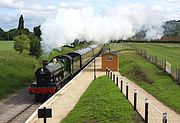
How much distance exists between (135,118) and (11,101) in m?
12.7

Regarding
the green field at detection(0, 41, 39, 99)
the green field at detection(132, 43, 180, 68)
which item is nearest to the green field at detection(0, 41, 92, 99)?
the green field at detection(0, 41, 39, 99)

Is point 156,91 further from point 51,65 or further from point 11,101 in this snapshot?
point 11,101

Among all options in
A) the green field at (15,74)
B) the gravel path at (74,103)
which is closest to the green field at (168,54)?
the gravel path at (74,103)

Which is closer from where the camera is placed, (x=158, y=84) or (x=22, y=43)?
(x=158, y=84)

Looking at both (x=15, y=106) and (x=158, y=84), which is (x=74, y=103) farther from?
(x=158, y=84)

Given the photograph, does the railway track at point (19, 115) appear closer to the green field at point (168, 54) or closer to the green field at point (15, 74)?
the green field at point (15, 74)

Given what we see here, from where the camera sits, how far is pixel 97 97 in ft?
73.0

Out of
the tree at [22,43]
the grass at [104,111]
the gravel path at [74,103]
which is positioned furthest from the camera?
the tree at [22,43]

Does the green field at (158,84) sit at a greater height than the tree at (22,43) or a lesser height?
lesser

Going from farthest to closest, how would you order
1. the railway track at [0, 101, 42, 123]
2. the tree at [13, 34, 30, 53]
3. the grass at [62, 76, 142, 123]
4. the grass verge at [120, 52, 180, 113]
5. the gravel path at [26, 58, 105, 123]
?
the tree at [13, 34, 30, 53], the grass verge at [120, 52, 180, 113], the railway track at [0, 101, 42, 123], the gravel path at [26, 58, 105, 123], the grass at [62, 76, 142, 123]

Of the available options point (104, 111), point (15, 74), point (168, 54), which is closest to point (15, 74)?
point (15, 74)

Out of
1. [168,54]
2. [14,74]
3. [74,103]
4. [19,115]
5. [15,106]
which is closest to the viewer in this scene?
[19,115]

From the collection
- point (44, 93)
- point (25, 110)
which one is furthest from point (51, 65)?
point (25, 110)

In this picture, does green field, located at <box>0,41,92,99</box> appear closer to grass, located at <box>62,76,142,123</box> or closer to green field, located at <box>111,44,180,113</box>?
green field, located at <box>111,44,180,113</box>
